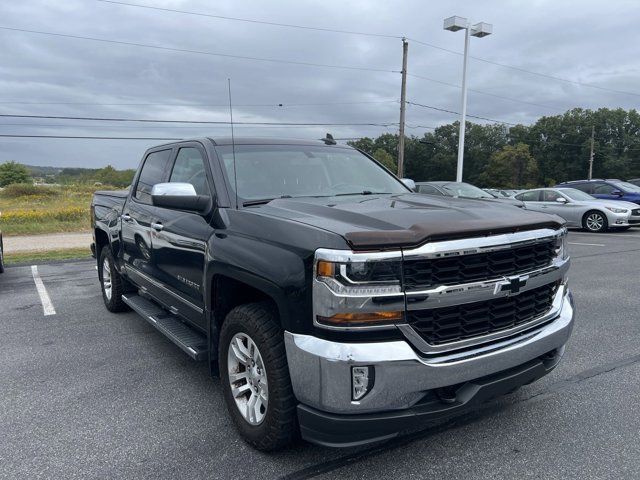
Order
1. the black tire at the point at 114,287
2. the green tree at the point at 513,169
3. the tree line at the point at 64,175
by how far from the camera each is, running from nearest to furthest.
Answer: the black tire at the point at 114,287
the tree line at the point at 64,175
the green tree at the point at 513,169

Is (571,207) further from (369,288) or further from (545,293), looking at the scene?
(369,288)

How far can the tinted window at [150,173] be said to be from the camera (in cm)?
470

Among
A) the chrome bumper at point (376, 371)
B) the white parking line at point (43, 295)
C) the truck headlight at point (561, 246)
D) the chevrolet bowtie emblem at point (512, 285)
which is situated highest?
the truck headlight at point (561, 246)

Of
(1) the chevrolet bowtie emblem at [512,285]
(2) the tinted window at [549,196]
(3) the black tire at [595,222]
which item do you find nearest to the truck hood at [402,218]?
(1) the chevrolet bowtie emblem at [512,285]

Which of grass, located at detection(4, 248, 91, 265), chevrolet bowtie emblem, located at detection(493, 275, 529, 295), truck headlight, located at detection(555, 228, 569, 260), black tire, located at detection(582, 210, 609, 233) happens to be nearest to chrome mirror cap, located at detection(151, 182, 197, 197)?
chevrolet bowtie emblem, located at detection(493, 275, 529, 295)

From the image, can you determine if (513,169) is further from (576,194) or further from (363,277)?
(363,277)

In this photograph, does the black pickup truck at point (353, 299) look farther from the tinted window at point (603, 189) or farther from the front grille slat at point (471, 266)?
the tinted window at point (603, 189)

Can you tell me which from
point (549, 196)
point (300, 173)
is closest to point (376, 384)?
point (300, 173)

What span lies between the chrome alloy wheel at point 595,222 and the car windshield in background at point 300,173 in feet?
44.4

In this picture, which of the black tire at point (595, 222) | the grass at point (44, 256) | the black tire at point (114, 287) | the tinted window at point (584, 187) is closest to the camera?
the black tire at point (114, 287)

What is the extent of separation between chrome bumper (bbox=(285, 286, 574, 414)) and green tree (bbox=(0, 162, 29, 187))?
95.1 meters

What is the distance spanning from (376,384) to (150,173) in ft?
11.8

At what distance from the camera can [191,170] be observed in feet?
13.3

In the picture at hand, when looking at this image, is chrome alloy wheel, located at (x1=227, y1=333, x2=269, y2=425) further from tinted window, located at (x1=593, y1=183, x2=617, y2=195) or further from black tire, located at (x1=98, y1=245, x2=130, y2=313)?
tinted window, located at (x1=593, y1=183, x2=617, y2=195)
